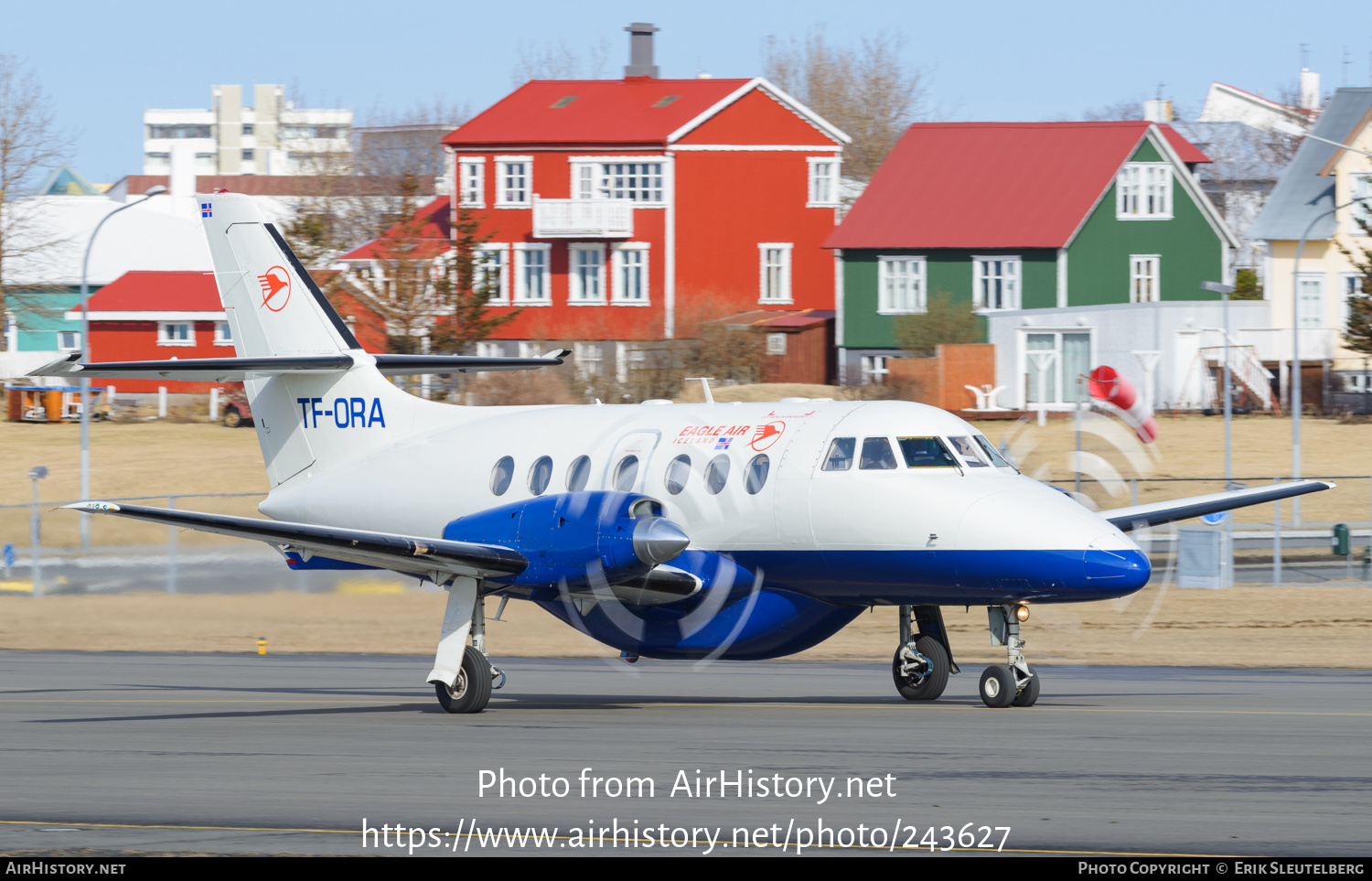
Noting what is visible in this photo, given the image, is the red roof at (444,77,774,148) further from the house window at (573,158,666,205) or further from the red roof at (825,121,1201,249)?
the red roof at (825,121,1201,249)

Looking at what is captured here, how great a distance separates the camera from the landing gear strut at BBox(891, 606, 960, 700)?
53.8 feet

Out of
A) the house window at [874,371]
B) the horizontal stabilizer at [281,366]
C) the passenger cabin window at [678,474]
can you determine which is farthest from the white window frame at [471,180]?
the passenger cabin window at [678,474]

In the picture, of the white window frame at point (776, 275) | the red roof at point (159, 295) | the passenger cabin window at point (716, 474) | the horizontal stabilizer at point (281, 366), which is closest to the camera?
the passenger cabin window at point (716, 474)

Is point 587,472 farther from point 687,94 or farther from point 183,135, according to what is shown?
point 183,135

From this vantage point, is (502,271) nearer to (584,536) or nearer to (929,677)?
(929,677)

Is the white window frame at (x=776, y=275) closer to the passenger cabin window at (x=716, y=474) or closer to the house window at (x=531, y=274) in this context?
the house window at (x=531, y=274)

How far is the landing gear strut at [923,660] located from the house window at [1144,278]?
140ft

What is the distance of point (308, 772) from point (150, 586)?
678 inches

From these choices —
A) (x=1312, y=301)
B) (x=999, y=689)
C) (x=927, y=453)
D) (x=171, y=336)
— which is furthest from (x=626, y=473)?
(x=171, y=336)

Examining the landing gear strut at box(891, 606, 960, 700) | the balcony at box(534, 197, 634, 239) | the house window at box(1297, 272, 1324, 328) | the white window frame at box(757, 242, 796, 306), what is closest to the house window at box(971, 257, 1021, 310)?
the white window frame at box(757, 242, 796, 306)

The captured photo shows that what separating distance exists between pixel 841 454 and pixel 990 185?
43.5 m

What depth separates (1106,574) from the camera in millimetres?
14078

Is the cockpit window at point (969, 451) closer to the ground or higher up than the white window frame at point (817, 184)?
closer to the ground

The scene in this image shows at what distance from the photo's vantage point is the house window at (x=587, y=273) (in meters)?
59.3
